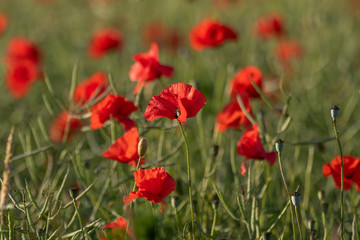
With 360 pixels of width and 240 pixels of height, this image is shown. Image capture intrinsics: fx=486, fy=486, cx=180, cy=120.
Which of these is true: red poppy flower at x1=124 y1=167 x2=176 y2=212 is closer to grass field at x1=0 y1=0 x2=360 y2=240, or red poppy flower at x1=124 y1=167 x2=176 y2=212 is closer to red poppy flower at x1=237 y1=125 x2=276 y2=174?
grass field at x1=0 y1=0 x2=360 y2=240

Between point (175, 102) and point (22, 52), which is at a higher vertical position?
point (175, 102)

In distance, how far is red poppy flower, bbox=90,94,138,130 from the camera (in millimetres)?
1270

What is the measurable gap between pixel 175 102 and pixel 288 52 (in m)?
1.82

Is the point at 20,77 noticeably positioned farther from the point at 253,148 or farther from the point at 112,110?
the point at 253,148

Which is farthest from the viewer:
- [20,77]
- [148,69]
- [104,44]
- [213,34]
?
[104,44]

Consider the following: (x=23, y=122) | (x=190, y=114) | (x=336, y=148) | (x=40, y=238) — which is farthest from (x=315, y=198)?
(x=23, y=122)

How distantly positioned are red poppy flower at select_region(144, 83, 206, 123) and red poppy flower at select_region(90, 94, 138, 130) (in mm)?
219

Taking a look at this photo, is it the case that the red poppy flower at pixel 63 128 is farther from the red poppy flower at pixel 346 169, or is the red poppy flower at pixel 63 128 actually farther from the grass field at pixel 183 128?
the red poppy flower at pixel 346 169

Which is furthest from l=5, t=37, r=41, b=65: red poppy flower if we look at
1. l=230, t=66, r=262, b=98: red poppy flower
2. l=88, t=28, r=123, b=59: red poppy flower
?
l=230, t=66, r=262, b=98: red poppy flower

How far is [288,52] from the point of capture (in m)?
2.77

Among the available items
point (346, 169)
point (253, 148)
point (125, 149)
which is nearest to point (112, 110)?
point (125, 149)

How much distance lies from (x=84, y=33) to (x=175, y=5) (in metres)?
0.81

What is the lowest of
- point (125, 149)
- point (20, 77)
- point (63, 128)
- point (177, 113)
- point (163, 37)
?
point (63, 128)

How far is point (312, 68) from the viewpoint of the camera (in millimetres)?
2742
